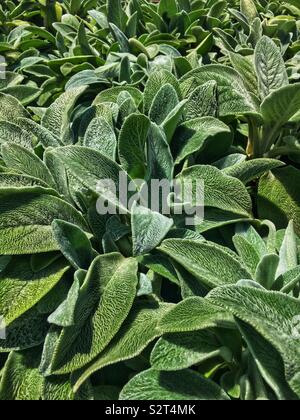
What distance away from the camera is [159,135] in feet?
3.53

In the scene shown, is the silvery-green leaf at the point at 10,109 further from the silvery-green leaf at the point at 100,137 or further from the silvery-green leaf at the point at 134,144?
the silvery-green leaf at the point at 134,144

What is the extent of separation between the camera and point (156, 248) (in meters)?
1.02

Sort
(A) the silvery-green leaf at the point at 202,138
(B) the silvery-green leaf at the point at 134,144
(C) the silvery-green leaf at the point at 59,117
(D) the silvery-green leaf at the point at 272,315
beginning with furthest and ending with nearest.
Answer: (C) the silvery-green leaf at the point at 59,117, (A) the silvery-green leaf at the point at 202,138, (B) the silvery-green leaf at the point at 134,144, (D) the silvery-green leaf at the point at 272,315

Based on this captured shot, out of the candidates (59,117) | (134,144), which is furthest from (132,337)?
(59,117)

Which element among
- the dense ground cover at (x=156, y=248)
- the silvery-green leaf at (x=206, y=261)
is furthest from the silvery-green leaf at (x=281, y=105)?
the silvery-green leaf at (x=206, y=261)

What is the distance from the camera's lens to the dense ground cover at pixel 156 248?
2.81 ft

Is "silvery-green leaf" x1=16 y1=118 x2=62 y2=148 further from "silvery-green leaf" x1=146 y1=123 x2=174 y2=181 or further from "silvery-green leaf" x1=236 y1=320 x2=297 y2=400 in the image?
"silvery-green leaf" x1=236 y1=320 x2=297 y2=400

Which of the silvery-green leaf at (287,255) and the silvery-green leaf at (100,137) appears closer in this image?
the silvery-green leaf at (287,255)

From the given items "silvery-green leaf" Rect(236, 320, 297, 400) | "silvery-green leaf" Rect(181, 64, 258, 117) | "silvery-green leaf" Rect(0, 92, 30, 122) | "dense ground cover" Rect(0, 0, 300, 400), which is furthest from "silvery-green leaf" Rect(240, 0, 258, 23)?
"silvery-green leaf" Rect(236, 320, 297, 400)

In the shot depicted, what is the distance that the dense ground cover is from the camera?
0.86 metres

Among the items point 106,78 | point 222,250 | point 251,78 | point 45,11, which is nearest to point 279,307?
point 222,250

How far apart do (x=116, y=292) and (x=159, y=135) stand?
363 mm

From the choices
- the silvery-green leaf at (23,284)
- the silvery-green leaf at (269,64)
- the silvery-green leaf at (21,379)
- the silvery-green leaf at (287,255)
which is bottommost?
the silvery-green leaf at (21,379)
